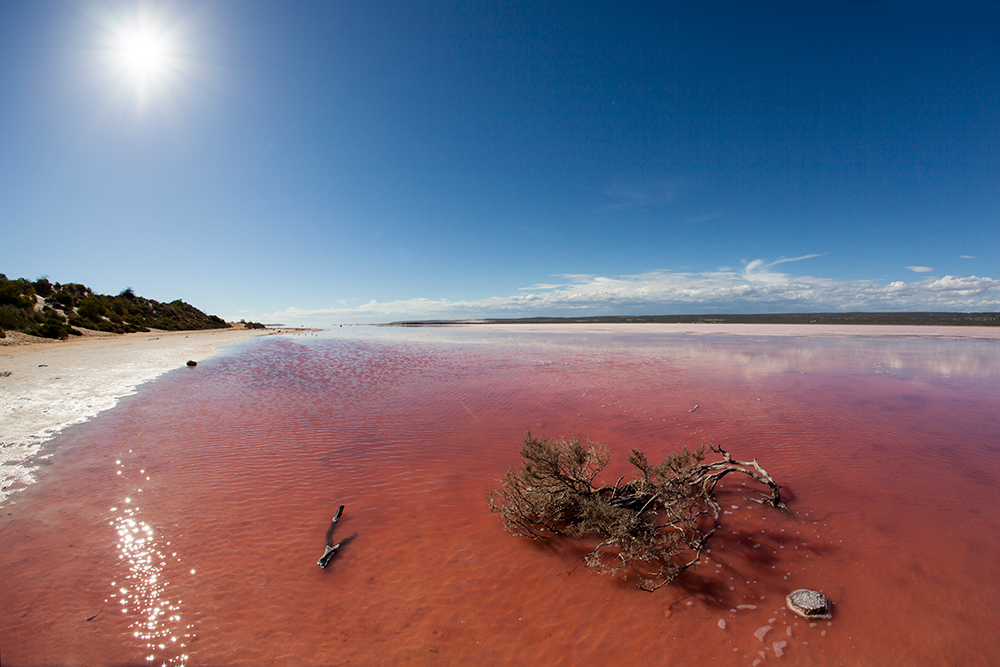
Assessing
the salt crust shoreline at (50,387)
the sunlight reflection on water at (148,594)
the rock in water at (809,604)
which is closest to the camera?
the sunlight reflection on water at (148,594)

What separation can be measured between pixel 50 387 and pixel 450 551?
13394mm

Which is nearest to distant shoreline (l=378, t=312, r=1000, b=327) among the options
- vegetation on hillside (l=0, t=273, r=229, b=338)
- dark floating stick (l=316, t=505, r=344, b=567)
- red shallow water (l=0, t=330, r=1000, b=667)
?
red shallow water (l=0, t=330, r=1000, b=667)

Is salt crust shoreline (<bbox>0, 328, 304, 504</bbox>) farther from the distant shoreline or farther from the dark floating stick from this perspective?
the distant shoreline

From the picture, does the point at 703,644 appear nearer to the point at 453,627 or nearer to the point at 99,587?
the point at 453,627

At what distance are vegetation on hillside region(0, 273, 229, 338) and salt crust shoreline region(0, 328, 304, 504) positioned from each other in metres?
4.76

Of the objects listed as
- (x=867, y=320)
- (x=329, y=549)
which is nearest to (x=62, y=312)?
(x=329, y=549)

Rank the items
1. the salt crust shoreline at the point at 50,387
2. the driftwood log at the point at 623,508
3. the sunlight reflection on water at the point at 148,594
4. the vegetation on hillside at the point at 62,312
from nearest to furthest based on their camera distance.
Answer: the sunlight reflection on water at the point at 148,594 → the driftwood log at the point at 623,508 → the salt crust shoreline at the point at 50,387 → the vegetation on hillside at the point at 62,312

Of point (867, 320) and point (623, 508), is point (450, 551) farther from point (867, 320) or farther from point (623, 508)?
point (867, 320)

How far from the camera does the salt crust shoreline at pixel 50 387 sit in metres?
5.93

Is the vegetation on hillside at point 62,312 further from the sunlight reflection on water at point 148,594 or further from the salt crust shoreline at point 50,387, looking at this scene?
the sunlight reflection on water at point 148,594

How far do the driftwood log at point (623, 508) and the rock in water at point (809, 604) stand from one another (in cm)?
75

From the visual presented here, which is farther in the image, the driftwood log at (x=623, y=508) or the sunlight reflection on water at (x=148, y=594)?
the driftwood log at (x=623, y=508)

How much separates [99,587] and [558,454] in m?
4.76

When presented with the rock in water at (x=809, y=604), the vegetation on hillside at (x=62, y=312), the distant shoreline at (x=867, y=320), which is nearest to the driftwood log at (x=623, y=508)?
the rock in water at (x=809, y=604)
